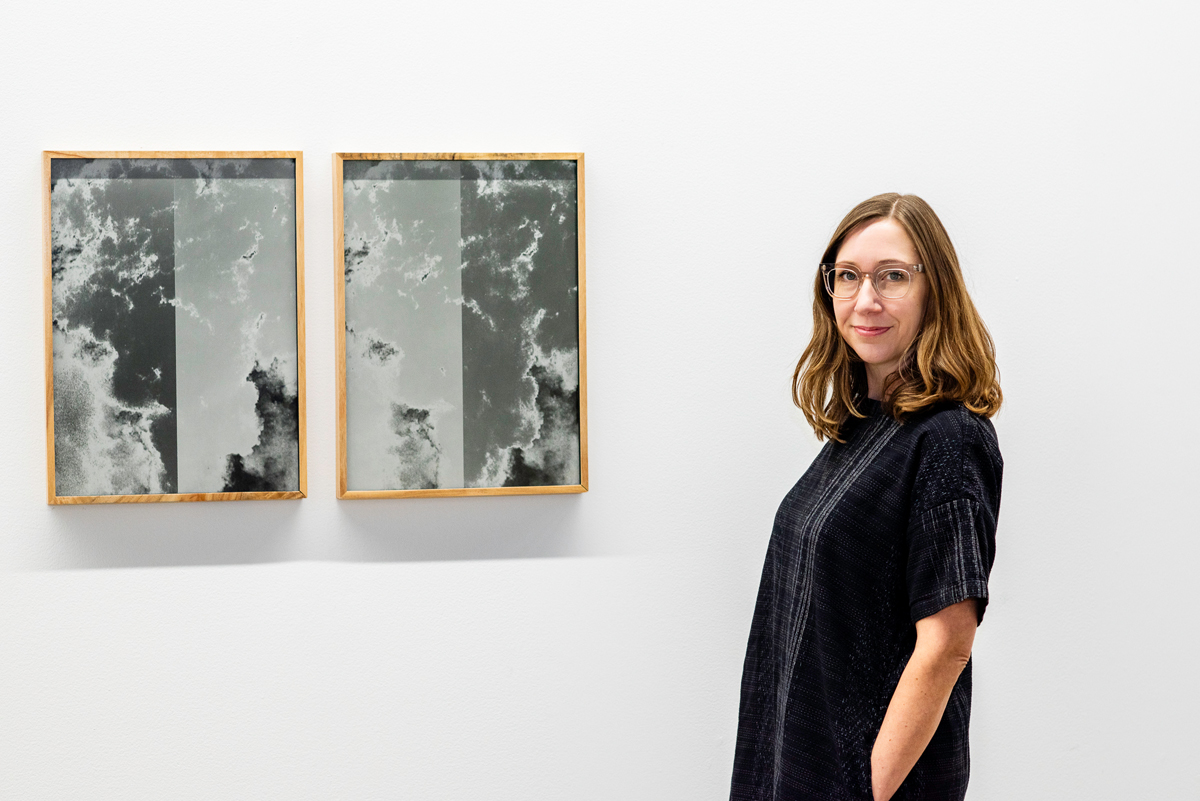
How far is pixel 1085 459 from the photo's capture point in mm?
1421

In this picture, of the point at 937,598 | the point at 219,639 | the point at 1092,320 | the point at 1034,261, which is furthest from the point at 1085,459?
the point at 219,639

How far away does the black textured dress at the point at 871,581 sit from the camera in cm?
88

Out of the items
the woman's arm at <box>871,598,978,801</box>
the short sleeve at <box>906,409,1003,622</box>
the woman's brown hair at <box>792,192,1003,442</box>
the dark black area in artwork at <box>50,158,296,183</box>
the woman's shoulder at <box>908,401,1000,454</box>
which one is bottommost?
the woman's arm at <box>871,598,978,801</box>

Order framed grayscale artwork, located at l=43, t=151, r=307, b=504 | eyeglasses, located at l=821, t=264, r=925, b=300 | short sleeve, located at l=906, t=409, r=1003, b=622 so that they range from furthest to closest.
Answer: framed grayscale artwork, located at l=43, t=151, r=307, b=504, eyeglasses, located at l=821, t=264, r=925, b=300, short sleeve, located at l=906, t=409, r=1003, b=622

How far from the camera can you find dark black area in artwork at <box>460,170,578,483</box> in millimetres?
1319

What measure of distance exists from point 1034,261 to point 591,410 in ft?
2.60

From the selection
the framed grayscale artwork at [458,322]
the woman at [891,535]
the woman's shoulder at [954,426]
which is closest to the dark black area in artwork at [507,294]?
the framed grayscale artwork at [458,322]

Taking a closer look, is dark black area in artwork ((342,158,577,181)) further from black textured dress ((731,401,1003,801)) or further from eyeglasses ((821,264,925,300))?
black textured dress ((731,401,1003,801))

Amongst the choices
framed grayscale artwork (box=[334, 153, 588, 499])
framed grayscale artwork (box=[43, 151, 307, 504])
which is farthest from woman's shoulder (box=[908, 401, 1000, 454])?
framed grayscale artwork (box=[43, 151, 307, 504])

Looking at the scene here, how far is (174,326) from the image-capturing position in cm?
128

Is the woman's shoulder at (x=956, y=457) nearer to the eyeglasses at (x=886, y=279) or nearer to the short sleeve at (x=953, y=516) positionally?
the short sleeve at (x=953, y=516)

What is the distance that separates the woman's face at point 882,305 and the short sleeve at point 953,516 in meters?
0.11

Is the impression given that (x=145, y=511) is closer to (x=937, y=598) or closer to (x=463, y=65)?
(x=463, y=65)

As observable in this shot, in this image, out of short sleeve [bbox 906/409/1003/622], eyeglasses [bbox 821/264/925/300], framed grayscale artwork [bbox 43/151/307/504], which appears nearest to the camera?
short sleeve [bbox 906/409/1003/622]
